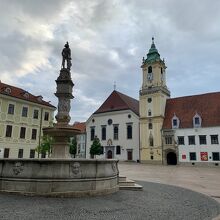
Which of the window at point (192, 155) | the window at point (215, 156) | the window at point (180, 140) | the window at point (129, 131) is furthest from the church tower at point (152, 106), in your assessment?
the window at point (215, 156)

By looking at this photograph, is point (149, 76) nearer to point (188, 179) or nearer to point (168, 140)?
point (168, 140)

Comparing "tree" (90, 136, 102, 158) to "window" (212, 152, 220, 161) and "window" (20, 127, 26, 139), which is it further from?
"window" (212, 152, 220, 161)

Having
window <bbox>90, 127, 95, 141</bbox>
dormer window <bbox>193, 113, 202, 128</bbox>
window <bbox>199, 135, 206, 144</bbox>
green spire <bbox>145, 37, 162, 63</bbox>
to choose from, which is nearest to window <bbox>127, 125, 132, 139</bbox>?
window <bbox>90, 127, 95, 141</bbox>

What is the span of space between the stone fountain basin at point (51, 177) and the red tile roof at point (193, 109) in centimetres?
3854

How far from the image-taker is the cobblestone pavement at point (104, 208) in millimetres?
6086

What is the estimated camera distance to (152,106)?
50531 millimetres

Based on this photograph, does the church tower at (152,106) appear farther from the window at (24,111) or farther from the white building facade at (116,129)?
the window at (24,111)

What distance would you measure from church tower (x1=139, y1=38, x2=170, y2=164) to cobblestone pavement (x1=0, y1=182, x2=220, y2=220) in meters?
40.0

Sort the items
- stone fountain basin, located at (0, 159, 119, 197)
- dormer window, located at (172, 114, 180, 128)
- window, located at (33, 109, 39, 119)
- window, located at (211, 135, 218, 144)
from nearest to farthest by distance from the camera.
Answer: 1. stone fountain basin, located at (0, 159, 119, 197)
2. window, located at (33, 109, 39, 119)
3. window, located at (211, 135, 218, 144)
4. dormer window, located at (172, 114, 180, 128)

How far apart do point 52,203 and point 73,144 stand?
58304 mm

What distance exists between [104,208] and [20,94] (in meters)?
33.5

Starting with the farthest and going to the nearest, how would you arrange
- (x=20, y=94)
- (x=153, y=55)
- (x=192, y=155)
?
(x=153, y=55) < (x=192, y=155) < (x=20, y=94)

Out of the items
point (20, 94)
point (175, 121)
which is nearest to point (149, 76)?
point (175, 121)

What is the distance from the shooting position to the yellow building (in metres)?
33.9
